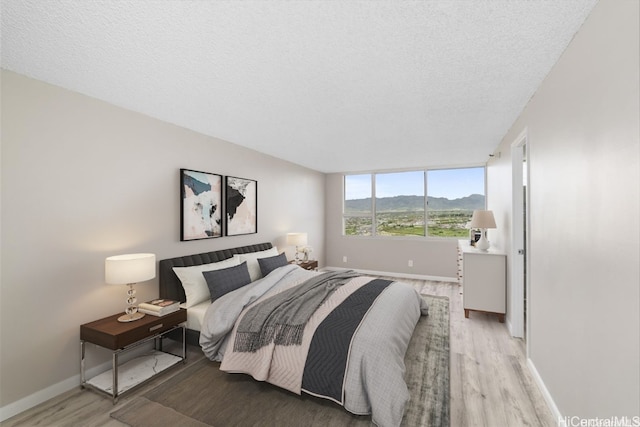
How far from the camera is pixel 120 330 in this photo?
7.17 feet

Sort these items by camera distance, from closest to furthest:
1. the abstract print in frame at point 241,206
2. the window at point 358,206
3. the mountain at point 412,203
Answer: the abstract print in frame at point 241,206
the mountain at point 412,203
the window at point 358,206

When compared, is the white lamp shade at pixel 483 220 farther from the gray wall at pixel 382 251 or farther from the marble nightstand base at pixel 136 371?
the marble nightstand base at pixel 136 371

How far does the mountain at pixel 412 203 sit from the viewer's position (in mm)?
5524

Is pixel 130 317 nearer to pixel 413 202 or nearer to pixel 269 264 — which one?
pixel 269 264

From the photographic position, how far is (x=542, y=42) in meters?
1.66

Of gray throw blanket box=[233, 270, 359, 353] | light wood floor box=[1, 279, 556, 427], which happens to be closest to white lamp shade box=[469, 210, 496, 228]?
light wood floor box=[1, 279, 556, 427]

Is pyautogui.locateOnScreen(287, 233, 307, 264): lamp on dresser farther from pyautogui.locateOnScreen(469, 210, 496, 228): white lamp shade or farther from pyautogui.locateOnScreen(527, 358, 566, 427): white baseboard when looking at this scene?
pyautogui.locateOnScreen(527, 358, 566, 427): white baseboard

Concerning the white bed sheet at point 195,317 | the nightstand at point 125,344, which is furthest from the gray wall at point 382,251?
the nightstand at point 125,344

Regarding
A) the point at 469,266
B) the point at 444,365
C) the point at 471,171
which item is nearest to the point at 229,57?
the point at 444,365

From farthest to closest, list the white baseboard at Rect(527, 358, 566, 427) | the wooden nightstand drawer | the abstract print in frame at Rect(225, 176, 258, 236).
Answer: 1. the abstract print in frame at Rect(225, 176, 258, 236)
2. the wooden nightstand drawer
3. the white baseboard at Rect(527, 358, 566, 427)

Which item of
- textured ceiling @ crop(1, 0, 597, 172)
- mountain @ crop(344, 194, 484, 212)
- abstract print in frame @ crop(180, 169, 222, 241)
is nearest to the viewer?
textured ceiling @ crop(1, 0, 597, 172)

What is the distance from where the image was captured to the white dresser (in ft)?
11.6

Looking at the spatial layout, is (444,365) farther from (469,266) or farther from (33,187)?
(33,187)

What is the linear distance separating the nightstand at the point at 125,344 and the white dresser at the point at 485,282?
354 centimetres
